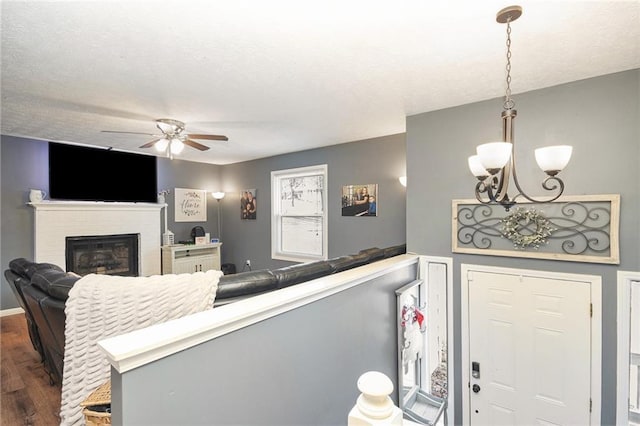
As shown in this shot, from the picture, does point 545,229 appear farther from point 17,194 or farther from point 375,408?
point 17,194

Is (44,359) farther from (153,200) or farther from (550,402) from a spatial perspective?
(550,402)

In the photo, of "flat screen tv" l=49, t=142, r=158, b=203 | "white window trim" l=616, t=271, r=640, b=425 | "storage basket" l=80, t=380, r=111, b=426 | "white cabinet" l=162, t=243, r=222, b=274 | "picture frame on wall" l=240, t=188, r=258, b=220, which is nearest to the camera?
"storage basket" l=80, t=380, r=111, b=426

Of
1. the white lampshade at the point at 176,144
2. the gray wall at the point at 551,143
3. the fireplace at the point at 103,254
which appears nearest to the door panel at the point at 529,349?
the gray wall at the point at 551,143

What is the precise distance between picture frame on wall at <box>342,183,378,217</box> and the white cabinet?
281cm

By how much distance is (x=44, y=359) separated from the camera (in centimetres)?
285

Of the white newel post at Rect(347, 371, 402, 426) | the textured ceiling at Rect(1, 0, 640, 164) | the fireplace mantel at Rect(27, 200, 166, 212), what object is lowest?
the white newel post at Rect(347, 371, 402, 426)

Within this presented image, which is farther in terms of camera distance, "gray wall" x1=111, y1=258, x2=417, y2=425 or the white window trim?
the white window trim

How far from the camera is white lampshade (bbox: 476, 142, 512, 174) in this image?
123 cm

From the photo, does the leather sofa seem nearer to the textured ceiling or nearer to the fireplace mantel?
the textured ceiling

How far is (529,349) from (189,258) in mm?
5136

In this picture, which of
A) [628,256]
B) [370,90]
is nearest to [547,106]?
[628,256]

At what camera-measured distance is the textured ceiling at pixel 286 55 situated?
149 centimetres

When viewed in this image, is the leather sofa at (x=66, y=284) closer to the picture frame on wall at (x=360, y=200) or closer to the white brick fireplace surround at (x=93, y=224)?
the picture frame on wall at (x=360, y=200)

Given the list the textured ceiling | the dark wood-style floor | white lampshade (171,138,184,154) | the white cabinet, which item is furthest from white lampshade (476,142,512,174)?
the white cabinet
